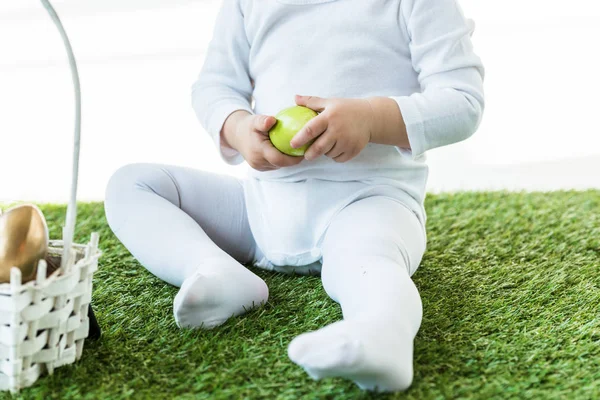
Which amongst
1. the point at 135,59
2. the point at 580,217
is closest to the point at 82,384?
the point at 580,217

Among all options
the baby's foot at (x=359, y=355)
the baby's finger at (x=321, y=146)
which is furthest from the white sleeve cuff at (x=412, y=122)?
the baby's foot at (x=359, y=355)

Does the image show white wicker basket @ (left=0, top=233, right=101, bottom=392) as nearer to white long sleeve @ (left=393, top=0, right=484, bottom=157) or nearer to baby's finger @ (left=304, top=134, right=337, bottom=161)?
baby's finger @ (left=304, top=134, right=337, bottom=161)

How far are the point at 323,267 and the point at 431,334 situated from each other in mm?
162

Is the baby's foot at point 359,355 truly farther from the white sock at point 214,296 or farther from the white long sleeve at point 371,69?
the white long sleeve at point 371,69

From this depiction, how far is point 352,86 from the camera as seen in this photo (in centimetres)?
102

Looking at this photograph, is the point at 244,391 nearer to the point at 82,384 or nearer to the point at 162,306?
the point at 82,384

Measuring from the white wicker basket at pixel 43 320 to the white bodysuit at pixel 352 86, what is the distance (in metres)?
0.34

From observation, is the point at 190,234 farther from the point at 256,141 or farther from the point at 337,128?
the point at 337,128

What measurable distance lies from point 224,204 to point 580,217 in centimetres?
71

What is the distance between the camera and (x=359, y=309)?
76 centimetres

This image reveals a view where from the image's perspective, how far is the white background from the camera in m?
2.35

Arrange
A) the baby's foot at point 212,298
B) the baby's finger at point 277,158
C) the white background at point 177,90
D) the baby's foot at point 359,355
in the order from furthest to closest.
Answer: the white background at point 177,90 < the baby's finger at point 277,158 < the baby's foot at point 212,298 < the baby's foot at point 359,355

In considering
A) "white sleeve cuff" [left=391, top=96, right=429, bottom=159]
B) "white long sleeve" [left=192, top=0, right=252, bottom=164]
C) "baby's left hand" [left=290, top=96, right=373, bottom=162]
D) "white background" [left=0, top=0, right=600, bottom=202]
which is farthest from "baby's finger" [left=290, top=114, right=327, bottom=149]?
"white background" [left=0, top=0, right=600, bottom=202]

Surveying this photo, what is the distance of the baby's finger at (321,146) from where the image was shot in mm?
886
